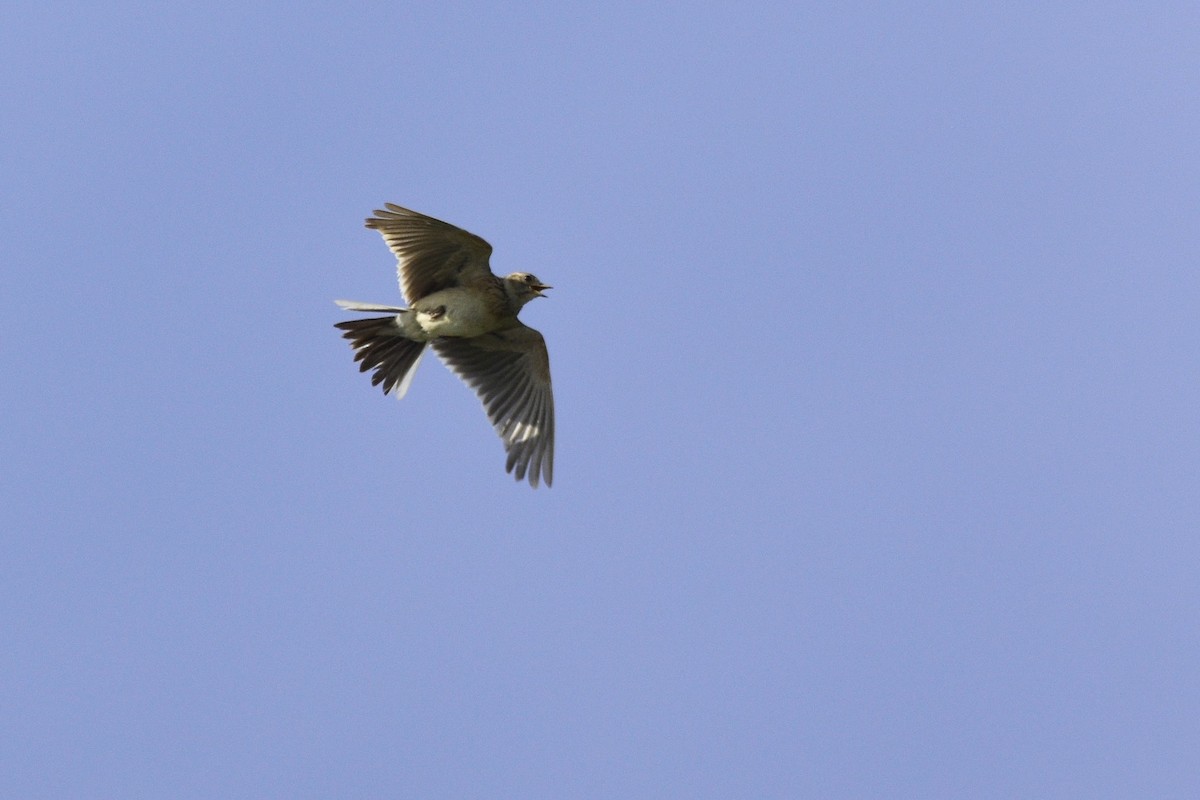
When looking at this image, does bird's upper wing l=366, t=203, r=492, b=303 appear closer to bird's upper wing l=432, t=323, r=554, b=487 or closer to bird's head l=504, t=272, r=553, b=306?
bird's head l=504, t=272, r=553, b=306

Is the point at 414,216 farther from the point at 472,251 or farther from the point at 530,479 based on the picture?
the point at 530,479

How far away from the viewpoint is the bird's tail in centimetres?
1473

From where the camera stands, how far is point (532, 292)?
1475 cm

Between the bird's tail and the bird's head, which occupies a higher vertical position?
the bird's head

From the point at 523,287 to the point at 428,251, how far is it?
103cm

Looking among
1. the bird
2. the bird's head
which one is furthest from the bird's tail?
the bird's head

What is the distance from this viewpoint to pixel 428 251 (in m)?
14.4

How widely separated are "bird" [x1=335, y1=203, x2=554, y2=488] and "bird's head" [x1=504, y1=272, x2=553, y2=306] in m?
0.01

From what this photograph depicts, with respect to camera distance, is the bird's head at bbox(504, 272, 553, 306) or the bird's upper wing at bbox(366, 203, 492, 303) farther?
the bird's head at bbox(504, 272, 553, 306)

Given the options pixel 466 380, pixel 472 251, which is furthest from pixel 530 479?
pixel 472 251

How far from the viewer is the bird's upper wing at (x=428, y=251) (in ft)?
46.1

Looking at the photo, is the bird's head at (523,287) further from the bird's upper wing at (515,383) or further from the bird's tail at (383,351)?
the bird's tail at (383,351)

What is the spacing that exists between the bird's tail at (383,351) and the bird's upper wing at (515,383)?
62cm

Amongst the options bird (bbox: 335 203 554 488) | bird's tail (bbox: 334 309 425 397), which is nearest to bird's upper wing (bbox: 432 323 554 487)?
bird (bbox: 335 203 554 488)
